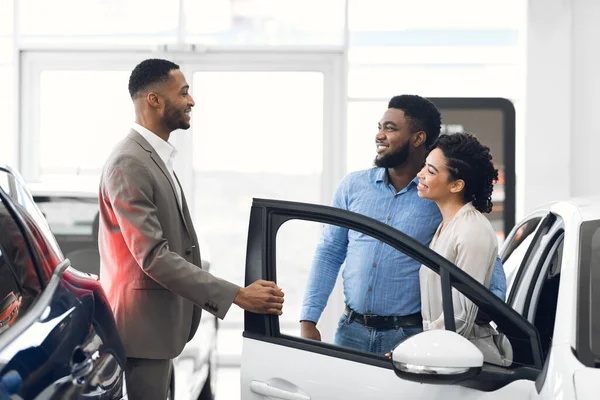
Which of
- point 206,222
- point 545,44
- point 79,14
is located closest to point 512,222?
point 545,44

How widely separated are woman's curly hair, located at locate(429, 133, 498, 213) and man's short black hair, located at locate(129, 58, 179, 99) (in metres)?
1.10

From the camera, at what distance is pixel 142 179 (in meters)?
3.00

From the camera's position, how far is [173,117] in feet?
10.9

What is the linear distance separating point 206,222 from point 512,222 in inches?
109

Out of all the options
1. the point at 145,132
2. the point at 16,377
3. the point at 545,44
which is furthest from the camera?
the point at 545,44

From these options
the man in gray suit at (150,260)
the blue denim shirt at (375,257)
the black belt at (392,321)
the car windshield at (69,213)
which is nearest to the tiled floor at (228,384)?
the car windshield at (69,213)

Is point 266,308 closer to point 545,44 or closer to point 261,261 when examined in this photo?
point 261,261

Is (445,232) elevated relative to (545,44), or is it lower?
lower

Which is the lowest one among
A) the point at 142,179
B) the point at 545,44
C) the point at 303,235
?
the point at 303,235

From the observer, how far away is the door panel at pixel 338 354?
2.21 meters

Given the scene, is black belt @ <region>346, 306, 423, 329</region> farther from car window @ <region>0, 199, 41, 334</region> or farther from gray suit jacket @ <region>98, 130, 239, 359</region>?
car window @ <region>0, 199, 41, 334</region>

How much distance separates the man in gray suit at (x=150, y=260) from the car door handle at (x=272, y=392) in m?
0.54

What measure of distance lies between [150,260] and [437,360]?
120cm

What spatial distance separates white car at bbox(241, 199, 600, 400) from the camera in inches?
81.0
